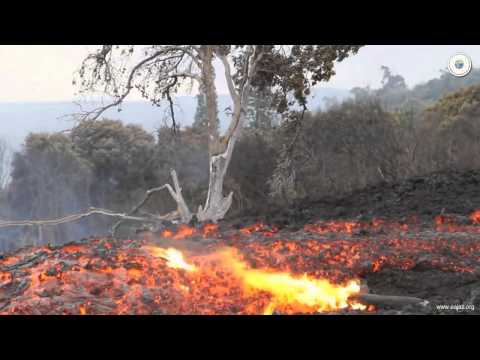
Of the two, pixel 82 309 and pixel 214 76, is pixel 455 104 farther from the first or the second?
pixel 82 309

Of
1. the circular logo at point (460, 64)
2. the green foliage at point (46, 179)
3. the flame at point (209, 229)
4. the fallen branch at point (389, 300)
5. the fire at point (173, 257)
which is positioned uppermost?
the circular logo at point (460, 64)

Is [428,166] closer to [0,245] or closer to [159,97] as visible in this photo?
[159,97]

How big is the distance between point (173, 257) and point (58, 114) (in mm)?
5506

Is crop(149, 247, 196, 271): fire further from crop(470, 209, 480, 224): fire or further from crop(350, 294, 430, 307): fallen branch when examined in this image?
crop(470, 209, 480, 224): fire

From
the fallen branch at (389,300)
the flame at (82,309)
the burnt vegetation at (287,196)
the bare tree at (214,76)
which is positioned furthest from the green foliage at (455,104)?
the flame at (82,309)

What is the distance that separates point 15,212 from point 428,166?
472 inches

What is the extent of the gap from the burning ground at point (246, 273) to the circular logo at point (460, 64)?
236cm

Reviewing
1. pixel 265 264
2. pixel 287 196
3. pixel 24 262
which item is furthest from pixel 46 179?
pixel 265 264

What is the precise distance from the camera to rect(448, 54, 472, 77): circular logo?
8.75 metres

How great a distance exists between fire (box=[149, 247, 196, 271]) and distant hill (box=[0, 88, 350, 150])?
A: 448 centimetres

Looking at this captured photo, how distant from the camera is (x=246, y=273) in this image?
7.60 metres

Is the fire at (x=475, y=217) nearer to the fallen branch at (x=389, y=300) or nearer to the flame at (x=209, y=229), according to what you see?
the fallen branch at (x=389, y=300)

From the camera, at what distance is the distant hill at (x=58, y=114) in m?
12.8

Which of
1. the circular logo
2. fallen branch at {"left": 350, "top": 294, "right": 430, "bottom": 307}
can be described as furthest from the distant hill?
fallen branch at {"left": 350, "top": 294, "right": 430, "bottom": 307}
